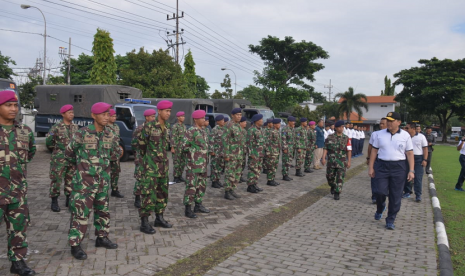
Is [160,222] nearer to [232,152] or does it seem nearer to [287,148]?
[232,152]

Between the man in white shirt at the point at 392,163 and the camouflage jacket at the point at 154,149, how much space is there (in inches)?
147

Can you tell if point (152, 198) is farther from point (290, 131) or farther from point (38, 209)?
point (290, 131)

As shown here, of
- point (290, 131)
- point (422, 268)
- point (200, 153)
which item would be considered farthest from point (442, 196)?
point (200, 153)

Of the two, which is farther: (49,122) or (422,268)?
(49,122)

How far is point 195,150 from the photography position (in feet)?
20.4

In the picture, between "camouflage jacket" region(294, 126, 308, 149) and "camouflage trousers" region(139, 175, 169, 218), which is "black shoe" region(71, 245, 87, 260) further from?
"camouflage jacket" region(294, 126, 308, 149)

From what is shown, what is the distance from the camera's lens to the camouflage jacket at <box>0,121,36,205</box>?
363 cm

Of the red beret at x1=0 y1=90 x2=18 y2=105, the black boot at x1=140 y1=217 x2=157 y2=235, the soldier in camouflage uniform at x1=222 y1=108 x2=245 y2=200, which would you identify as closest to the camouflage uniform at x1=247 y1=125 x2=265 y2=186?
the soldier in camouflage uniform at x1=222 y1=108 x2=245 y2=200

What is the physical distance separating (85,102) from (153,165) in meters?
12.3

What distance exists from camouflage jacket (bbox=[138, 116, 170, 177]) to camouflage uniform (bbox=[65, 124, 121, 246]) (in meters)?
0.71

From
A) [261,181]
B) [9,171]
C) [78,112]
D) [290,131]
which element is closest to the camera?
[9,171]

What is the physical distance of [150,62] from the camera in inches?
1011

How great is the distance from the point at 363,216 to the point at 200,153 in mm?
3451

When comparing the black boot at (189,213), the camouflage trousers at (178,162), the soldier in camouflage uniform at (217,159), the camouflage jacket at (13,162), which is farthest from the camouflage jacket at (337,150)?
Answer: the camouflage jacket at (13,162)
